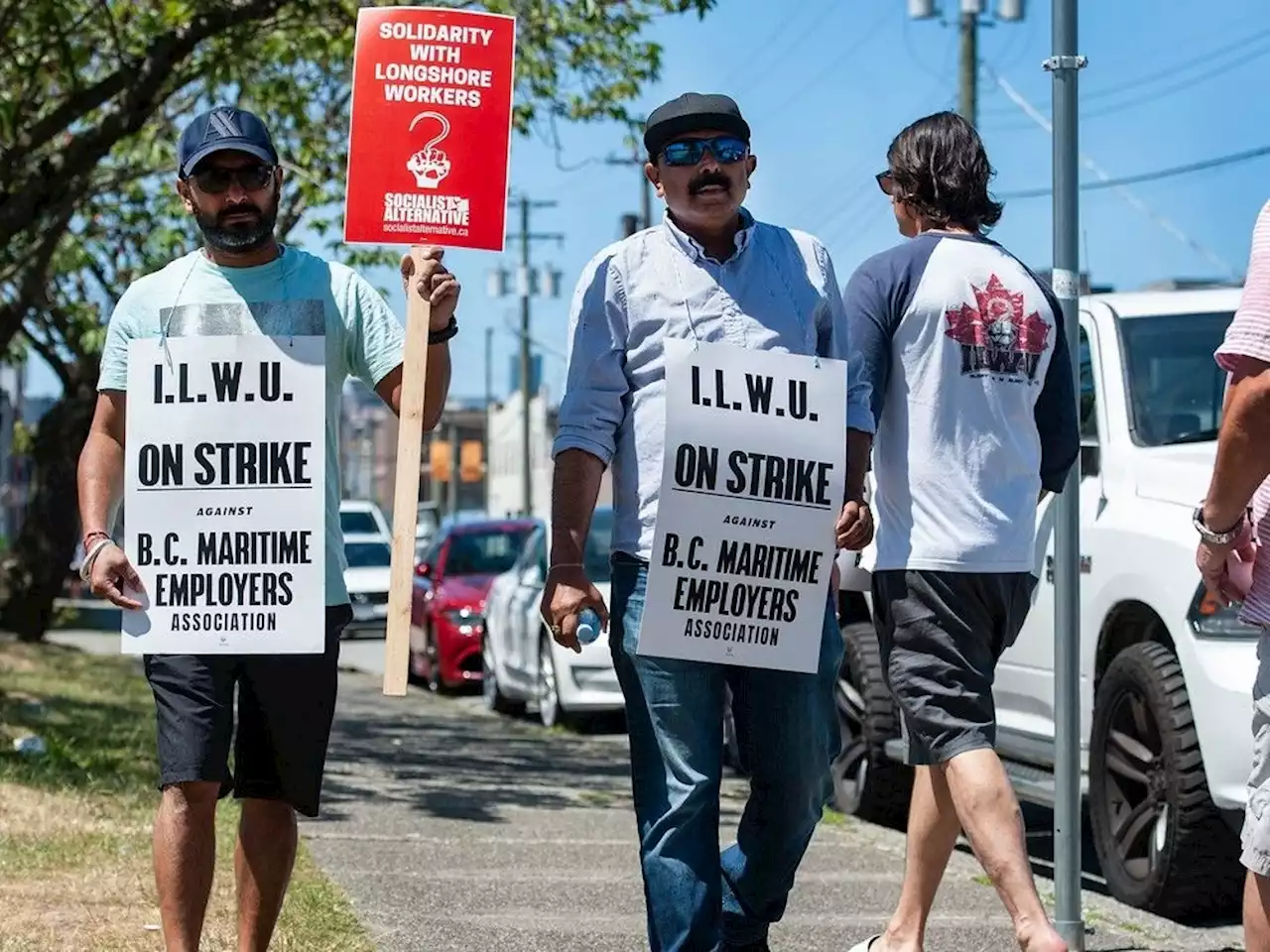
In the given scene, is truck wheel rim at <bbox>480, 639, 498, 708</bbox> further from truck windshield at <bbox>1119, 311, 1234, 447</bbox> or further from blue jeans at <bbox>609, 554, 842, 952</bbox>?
blue jeans at <bbox>609, 554, 842, 952</bbox>

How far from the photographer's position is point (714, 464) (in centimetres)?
484

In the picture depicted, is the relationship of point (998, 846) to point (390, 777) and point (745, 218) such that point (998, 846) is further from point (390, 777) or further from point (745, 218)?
point (390, 777)

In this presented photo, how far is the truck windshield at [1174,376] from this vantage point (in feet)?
A: 26.0

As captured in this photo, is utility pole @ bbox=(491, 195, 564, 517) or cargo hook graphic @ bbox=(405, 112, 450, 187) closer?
cargo hook graphic @ bbox=(405, 112, 450, 187)

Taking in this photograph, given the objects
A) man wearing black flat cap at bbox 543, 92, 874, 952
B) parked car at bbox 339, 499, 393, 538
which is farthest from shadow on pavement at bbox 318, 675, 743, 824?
parked car at bbox 339, 499, 393, 538

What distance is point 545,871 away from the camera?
7.84 m

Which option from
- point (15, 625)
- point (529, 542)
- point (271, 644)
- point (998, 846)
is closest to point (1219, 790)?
point (998, 846)

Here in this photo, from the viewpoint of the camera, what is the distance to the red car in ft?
63.0

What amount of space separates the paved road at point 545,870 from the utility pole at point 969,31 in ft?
46.7

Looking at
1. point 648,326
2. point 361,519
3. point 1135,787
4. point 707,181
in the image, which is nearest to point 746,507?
point 648,326

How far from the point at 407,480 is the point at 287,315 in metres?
0.45

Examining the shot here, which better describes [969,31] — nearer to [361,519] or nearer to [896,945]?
[361,519]

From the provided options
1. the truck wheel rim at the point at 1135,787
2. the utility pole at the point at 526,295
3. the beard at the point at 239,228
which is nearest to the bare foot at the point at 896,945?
the truck wheel rim at the point at 1135,787

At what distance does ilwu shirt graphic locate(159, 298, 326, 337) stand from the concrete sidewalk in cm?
191
